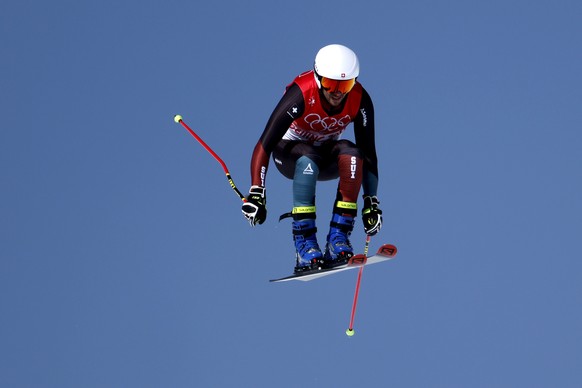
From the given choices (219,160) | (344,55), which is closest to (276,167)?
(219,160)

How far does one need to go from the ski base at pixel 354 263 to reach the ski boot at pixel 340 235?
0.50ft

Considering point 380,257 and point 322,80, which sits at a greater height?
point 322,80

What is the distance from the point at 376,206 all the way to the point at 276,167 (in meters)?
0.79

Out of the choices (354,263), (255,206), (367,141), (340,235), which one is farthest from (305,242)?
(367,141)

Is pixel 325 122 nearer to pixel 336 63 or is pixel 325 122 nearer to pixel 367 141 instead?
pixel 367 141

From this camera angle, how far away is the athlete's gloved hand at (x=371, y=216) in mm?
9414

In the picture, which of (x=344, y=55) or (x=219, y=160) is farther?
(x=219, y=160)

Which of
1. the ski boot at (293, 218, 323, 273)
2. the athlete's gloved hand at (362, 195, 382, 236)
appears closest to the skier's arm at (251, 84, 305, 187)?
the ski boot at (293, 218, 323, 273)

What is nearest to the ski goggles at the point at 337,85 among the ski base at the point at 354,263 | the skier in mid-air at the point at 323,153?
the skier in mid-air at the point at 323,153

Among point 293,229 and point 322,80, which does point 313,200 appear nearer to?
point 293,229

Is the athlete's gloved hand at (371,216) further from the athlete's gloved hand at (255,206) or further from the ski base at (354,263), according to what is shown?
the athlete's gloved hand at (255,206)

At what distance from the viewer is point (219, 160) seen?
9.48 m

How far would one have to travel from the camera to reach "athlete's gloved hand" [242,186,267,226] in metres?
9.11

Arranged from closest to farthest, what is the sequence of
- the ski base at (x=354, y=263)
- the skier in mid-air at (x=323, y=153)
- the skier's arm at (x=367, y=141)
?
1. the ski base at (x=354, y=263)
2. the skier in mid-air at (x=323, y=153)
3. the skier's arm at (x=367, y=141)
